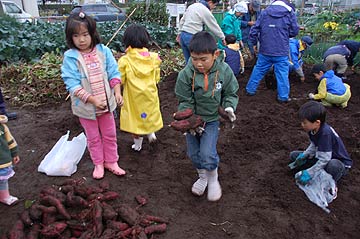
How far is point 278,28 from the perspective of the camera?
5.82m

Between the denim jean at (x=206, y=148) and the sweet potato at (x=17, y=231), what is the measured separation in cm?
152

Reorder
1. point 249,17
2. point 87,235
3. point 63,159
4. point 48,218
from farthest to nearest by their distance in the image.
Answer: point 249,17
point 63,159
point 48,218
point 87,235

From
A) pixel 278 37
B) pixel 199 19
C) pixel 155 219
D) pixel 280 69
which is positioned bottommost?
pixel 155 219

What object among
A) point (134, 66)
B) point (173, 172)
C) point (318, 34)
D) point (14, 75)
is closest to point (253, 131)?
point (173, 172)

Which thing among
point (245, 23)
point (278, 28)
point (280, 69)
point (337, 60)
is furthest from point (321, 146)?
point (245, 23)

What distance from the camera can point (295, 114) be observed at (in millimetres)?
5461

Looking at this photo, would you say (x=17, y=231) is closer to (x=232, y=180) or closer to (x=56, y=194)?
(x=56, y=194)

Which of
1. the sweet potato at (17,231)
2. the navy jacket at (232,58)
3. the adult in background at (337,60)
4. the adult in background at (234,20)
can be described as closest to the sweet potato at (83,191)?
the sweet potato at (17,231)

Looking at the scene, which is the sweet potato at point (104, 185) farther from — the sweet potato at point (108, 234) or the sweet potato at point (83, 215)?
the sweet potato at point (108, 234)

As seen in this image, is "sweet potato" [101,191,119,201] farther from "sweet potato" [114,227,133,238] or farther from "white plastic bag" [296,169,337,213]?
"white plastic bag" [296,169,337,213]

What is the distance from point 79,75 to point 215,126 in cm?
134

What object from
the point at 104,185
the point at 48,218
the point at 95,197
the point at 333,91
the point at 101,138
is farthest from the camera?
the point at 333,91

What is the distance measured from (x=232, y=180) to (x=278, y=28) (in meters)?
3.41

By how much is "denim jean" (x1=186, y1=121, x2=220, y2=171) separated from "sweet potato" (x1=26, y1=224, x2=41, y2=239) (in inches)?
55.9
